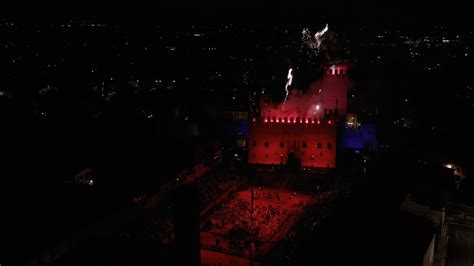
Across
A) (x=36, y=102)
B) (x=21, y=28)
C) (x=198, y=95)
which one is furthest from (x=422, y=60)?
(x=21, y=28)

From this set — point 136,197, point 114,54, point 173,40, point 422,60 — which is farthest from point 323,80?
point 173,40

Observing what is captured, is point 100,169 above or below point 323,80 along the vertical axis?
below

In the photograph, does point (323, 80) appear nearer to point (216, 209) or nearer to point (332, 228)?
point (216, 209)

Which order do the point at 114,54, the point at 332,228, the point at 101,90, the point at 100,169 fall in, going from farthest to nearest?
1. the point at 114,54
2. the point at 101,90
3. the point at 100,169
4. the point at 332,228

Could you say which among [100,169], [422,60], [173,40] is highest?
[173,40]

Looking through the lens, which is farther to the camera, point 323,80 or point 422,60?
point 422,60

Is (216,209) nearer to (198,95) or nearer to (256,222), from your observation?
(256,222)

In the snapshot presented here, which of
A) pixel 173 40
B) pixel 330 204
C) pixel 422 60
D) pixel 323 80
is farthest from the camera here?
pixel 173 40
